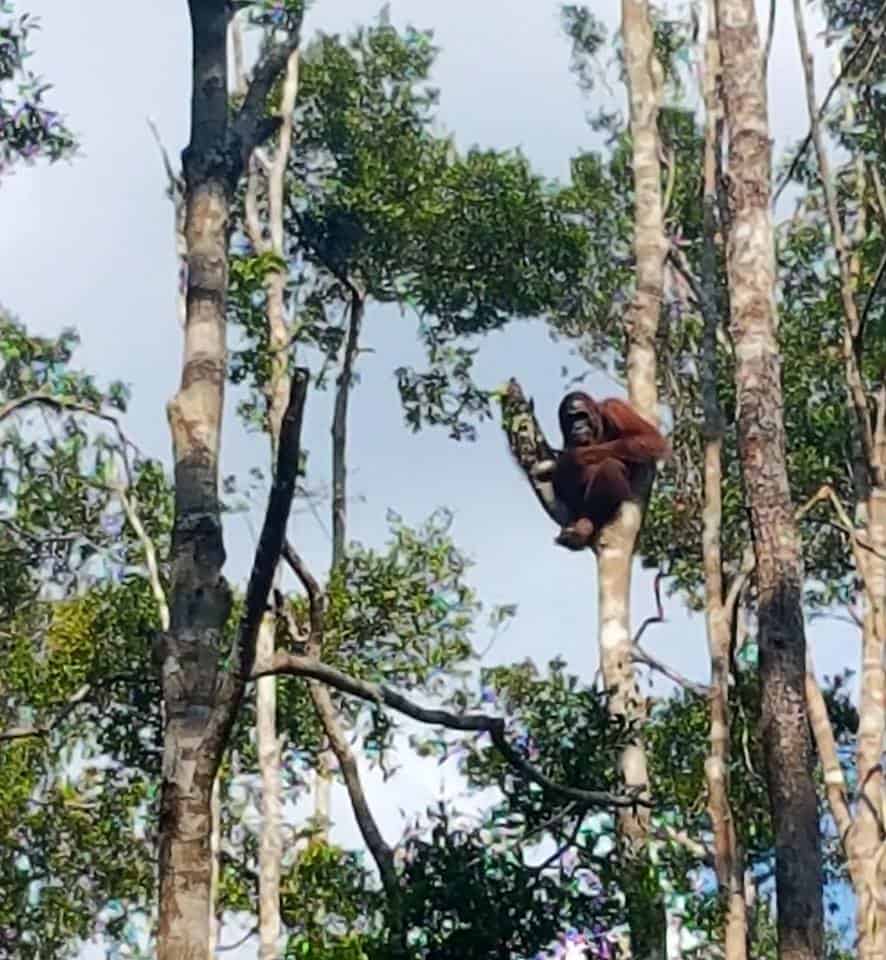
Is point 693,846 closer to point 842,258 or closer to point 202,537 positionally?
point 842,258

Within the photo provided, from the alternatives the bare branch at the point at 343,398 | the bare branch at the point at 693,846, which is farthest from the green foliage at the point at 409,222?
the bare branch at the point at 693,846

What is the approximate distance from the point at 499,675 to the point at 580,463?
4.41m

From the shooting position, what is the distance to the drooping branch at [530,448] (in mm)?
6689

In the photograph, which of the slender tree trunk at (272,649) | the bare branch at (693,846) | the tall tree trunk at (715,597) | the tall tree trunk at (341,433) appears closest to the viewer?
the tall tree trunk at (715,597)

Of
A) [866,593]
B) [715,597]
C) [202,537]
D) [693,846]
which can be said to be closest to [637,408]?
[715,597]

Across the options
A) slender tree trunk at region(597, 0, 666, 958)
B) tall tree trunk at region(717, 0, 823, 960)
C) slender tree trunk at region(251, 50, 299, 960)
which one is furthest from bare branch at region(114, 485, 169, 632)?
tall tree trunk at region(717, 0, 823, 960)

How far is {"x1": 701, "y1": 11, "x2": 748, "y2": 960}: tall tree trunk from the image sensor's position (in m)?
7.70

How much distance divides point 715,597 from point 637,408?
182 cm

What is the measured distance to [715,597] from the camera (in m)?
8.28

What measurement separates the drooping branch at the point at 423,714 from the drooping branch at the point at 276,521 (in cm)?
24

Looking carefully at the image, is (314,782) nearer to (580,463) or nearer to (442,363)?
(442,363)

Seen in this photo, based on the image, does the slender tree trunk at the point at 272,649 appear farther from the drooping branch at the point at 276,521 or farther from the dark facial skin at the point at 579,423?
the drooping branch at the point at 276,521

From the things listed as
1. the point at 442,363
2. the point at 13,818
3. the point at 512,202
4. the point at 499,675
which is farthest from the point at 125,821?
the point at 512,202

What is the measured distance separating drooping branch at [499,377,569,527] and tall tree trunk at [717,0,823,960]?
1044mm
